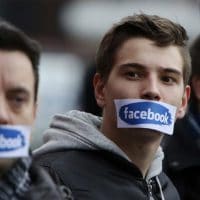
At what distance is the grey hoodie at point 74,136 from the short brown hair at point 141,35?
238mm

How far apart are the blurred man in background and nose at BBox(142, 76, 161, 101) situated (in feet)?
3.76

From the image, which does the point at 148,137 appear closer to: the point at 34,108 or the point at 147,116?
the point at 147,116

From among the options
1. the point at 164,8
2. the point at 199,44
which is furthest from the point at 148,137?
the point at 164,8

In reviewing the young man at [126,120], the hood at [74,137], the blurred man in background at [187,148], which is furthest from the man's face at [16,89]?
the blurred man in background at [187,148]

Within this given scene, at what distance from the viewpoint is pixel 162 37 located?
4.77m

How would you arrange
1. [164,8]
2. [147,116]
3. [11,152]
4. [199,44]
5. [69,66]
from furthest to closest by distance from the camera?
1. [164,8]
2. [69,66]
3. [199,44]
4. [147,116]
5. [11,152]

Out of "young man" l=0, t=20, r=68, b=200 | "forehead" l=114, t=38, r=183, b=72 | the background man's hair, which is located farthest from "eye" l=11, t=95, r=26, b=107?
"forehead" l=114, t=38, r=183, b=72

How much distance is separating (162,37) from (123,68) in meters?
Answer: 0.23

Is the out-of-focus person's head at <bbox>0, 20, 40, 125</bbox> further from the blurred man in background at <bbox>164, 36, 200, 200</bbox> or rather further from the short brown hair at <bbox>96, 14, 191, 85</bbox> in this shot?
the blurred man in background at <bbox>164, 36, 200, 200</bbox>

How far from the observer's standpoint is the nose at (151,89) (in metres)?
4.57

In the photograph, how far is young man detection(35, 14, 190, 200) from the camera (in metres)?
4.56

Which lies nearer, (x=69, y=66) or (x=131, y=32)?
(x=131, y=32)

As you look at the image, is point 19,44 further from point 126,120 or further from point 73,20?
point 73,20

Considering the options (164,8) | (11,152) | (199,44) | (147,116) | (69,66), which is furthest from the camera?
(164,8)
